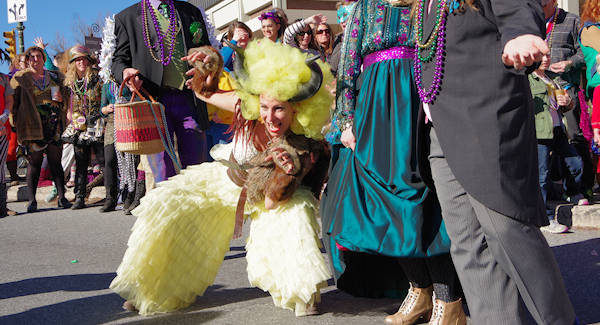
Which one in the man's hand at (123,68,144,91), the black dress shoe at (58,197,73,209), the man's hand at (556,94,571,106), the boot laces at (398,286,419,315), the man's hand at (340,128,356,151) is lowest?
the black dress shoe at (58,197,73,209)

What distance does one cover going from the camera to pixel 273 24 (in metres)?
6.33

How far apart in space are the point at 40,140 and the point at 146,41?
4.85m

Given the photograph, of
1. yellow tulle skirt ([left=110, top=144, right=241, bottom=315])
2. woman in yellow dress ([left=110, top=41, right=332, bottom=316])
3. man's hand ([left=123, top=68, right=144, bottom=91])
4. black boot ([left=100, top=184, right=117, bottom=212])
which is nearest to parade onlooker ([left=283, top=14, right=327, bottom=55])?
man's hand ([left=123, top=68, right=144, bottom=91])

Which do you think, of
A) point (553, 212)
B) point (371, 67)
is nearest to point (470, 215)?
point (371, 67)

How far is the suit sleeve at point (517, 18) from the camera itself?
1.94m

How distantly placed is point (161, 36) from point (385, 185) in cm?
217

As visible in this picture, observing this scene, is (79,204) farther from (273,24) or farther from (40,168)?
(273,24)

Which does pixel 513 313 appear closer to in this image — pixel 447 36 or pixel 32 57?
pixel 447 36

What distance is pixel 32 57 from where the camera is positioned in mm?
8148

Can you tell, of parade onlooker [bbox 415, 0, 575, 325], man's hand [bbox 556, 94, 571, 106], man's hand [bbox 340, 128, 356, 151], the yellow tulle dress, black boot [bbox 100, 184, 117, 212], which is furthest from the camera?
black boot [bbox 100, 184, 117, 212]

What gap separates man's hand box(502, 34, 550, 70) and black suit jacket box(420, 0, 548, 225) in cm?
5

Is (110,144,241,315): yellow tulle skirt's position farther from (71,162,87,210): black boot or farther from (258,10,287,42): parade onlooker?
(71,162,87,210): black boot

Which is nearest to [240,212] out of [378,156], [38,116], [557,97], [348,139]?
[348,139]

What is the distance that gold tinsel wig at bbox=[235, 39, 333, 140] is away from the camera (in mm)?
2982
